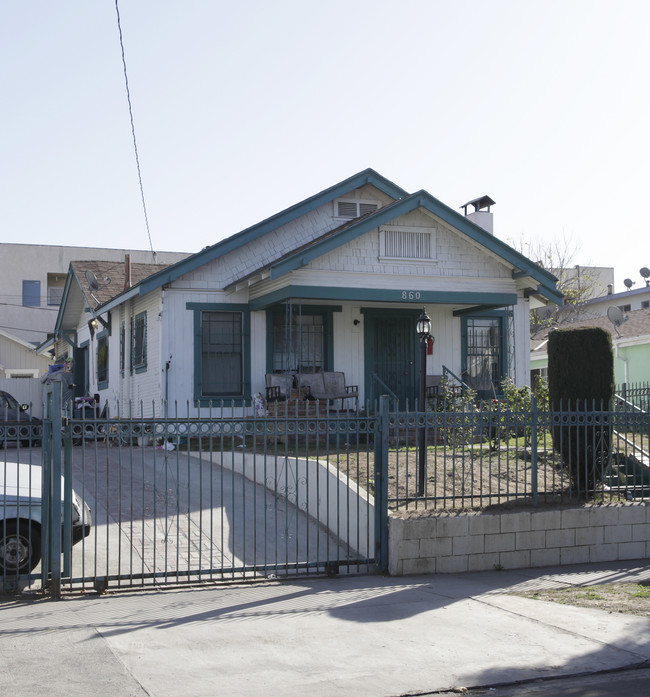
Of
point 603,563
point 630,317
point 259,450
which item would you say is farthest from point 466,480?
point 630,317

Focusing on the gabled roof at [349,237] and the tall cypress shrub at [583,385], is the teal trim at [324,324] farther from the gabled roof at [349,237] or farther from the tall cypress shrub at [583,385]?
the tall cypress shrub at [583,385]

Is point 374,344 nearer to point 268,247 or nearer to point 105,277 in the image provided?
point 268,247

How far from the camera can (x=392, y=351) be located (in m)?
19.6

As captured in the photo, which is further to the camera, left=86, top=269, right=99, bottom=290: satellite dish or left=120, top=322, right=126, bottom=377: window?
left=86, top=269, right=99, bottom=290: satellite dish

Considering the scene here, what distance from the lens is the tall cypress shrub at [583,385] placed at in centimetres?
1088

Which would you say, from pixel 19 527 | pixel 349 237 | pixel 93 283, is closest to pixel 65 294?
pixel 93 283

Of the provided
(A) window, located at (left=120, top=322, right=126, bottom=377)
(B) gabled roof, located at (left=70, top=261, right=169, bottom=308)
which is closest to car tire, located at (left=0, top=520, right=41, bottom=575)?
(A) window, located at (left=120, top=322, right=126, bottom=377)

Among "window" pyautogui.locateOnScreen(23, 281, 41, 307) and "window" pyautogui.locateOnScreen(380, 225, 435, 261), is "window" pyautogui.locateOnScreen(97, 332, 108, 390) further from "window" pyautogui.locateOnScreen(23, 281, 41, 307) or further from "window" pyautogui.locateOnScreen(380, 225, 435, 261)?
"window" pyautogui.locateOnScreen(23, 281, 41, 307)

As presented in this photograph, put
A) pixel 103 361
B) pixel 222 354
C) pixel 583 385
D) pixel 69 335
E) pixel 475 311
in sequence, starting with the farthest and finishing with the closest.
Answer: pixel 69 335, pixel 103 361, pixel 475 311, pixel 222 354, pixel 583 385

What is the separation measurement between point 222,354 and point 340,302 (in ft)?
9.10

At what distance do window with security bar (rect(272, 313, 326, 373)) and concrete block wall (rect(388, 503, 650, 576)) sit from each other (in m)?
9.28

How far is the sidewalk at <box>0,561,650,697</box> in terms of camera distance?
18.9 ft

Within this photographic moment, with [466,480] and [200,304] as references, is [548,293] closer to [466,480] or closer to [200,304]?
[200,304]

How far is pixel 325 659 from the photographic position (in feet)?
20.7
